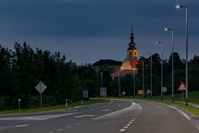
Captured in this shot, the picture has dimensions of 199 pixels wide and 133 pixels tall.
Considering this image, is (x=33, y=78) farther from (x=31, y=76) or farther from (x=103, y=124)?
(x=103, y=124)

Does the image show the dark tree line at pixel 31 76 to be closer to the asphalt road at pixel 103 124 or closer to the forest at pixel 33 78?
the forest at pixel 33 78

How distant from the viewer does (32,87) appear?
162 ft

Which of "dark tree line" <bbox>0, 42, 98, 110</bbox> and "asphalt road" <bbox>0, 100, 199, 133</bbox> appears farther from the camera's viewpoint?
"dark tree line" <bbox>0, 42, 98, 110</bbox>

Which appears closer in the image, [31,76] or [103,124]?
[103,124]

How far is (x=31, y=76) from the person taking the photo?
48.1 metres

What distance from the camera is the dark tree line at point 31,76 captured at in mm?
45781

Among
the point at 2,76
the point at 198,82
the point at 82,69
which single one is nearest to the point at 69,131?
the point at 2,76

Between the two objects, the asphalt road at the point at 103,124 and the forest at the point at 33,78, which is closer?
the asphalt road at the point at 103,124

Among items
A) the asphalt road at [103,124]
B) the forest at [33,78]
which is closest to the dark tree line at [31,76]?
the forest at [33,78]

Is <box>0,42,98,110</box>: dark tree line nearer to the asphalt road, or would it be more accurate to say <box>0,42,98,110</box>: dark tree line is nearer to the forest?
the forest

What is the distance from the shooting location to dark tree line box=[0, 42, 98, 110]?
45.8 meters

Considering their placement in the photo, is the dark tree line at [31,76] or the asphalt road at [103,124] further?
the dark tree line at [31,76]

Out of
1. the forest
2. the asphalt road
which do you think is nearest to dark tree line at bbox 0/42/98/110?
the forest

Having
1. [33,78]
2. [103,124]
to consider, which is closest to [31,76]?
[33,78]
